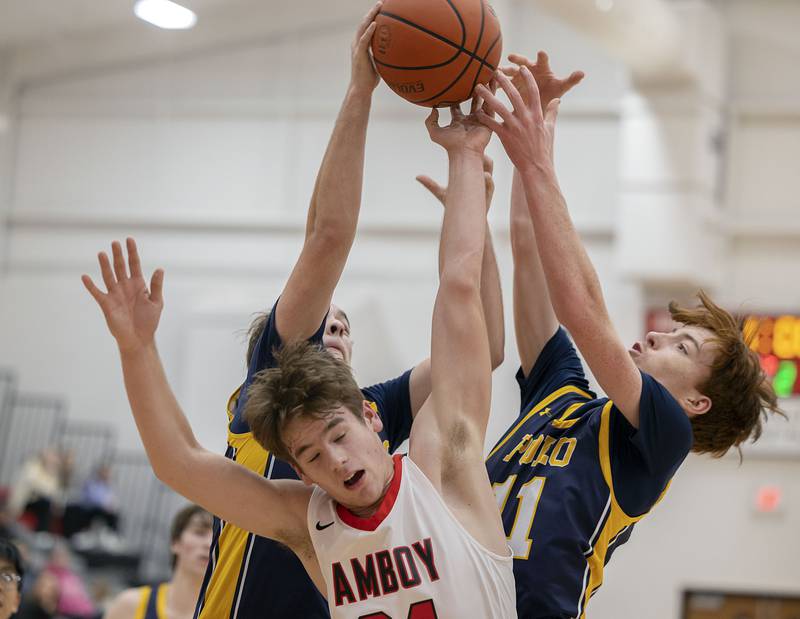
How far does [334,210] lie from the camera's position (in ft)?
10.3

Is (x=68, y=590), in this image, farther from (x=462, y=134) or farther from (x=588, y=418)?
(x=462, y=134)

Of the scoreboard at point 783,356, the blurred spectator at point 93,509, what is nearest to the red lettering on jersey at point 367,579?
the scoreboard at point 783,356

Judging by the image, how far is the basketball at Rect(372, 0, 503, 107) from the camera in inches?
125

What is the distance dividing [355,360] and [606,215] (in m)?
2.80

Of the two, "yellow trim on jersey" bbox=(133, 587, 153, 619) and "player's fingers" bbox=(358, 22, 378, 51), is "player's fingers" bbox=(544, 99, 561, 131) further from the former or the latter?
"yellow trim on jersey" bbox=(133, 587, 153, 619)

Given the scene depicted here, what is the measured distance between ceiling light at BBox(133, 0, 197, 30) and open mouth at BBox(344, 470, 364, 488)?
272 inches

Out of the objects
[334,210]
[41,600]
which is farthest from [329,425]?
[41,600]

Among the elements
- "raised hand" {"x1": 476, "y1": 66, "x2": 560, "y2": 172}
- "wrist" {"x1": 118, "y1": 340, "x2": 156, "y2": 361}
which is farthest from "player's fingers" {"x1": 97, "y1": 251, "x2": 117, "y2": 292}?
"raised hand" {"x1": 476, "y1": 66, "x2": 560, "y2": 172}

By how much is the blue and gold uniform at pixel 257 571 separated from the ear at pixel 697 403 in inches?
41.2

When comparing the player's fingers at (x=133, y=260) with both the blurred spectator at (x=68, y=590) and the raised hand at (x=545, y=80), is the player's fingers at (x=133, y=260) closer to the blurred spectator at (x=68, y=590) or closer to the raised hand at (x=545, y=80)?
the raised hand at (x=545, y=80)

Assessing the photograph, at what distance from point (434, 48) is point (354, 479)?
1.22 meters

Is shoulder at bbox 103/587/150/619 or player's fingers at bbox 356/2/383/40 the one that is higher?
player's fingers at bbox 356/2/383/40

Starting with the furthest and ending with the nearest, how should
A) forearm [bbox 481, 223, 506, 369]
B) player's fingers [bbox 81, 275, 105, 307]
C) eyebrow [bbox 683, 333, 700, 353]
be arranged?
forearm [bbox 481, 223, 506, 369] < eyebrow [bbox 683, 333, 700, 353] < player's fingers [bbox 81, 275, 105, 307]

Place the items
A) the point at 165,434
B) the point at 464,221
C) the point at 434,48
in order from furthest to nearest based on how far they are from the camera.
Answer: the point at 434,48 → the point at 464,221 → the point at 165,434
